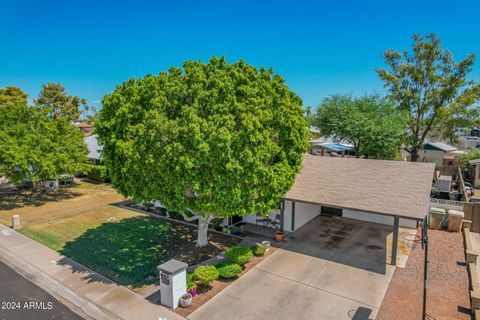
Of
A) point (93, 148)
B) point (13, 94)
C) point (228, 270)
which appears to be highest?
point (13, 94)

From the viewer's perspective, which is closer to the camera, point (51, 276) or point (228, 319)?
point (228, 319)

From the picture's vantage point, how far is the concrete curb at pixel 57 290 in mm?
9484

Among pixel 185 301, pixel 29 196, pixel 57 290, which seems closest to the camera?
pixel 185 301

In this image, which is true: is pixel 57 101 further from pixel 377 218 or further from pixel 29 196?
pixel 377 218

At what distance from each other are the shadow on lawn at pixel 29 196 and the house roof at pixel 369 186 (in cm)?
1923

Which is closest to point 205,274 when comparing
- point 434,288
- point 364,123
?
point 434,288

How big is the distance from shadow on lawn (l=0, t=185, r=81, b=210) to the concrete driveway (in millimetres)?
18632

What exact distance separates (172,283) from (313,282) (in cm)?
514

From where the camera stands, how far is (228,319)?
909cm

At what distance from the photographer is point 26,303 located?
1009 centimetres

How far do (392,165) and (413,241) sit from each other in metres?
4.12

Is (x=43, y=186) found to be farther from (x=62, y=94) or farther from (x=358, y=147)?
(x=62, y=94)

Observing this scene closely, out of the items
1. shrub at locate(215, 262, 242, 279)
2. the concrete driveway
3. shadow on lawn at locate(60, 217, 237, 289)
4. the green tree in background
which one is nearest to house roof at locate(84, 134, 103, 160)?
shadow on lawn at locate(60, 217, 237, 289)

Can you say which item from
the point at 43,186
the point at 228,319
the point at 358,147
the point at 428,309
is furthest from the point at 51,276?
the point at 358,147
